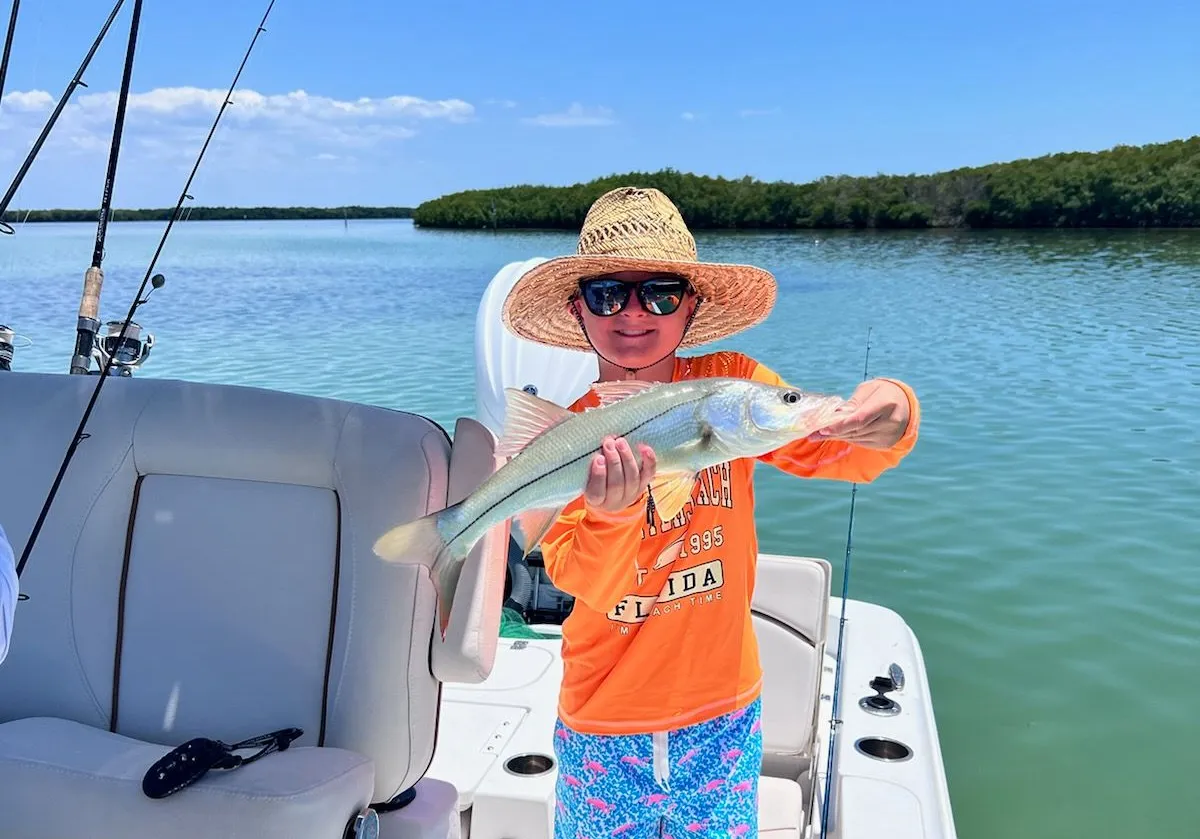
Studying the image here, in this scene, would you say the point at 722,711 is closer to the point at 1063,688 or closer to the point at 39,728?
the point at 39,728

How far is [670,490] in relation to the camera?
1409 mm

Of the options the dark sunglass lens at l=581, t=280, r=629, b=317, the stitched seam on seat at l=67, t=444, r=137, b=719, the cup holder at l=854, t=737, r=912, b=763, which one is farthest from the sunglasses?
the cup holder at l=854, t=737, r=912, b=763

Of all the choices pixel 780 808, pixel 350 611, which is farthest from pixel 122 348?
pixel 780 808

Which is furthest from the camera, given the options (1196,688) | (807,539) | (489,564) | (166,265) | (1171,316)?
(166,265)

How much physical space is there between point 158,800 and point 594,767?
863 millimetres

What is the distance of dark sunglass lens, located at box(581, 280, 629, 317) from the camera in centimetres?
169

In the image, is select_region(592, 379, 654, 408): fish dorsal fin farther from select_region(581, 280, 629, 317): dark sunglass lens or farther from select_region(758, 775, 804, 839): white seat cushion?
select_region(758, 775, 804, 839): white seat cushion

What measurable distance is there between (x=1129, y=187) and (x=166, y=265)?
48.3 meters

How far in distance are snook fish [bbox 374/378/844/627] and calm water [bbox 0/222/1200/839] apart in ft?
7.08

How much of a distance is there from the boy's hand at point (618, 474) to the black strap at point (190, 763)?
1.02m

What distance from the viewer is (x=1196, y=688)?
4.88m

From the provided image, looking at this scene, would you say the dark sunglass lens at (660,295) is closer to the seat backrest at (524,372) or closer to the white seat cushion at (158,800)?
the white seat cushion at (158,800)

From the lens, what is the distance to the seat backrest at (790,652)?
279 cm

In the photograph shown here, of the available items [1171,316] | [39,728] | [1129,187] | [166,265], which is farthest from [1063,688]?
[1129,187]
